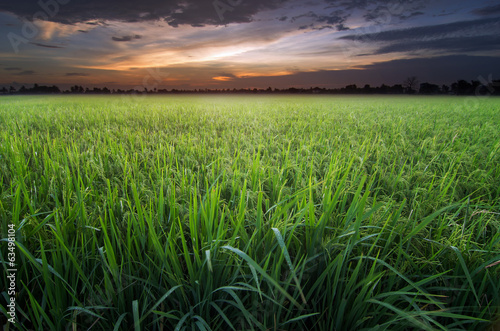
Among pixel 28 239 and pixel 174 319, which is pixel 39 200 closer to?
pixel 28 239

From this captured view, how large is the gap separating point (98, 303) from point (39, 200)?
1.17 m

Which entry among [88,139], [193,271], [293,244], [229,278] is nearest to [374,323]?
[293,244]

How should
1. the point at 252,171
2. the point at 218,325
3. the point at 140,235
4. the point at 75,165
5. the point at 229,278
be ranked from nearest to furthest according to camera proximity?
the point at 218,325, the point at 229,278, the point at 140,235, the point at 252,171, the point at 75,165

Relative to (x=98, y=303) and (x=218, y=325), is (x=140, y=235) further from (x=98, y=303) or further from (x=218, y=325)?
Answer: (x=218, y=325)

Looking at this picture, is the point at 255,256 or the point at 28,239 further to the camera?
the point at 28,239

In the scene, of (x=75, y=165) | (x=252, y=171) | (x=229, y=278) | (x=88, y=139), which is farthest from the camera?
(x=88, y=139)

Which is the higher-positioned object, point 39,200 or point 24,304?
point 39,200

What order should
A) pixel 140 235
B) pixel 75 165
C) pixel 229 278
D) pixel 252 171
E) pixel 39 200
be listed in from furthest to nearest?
pixel 75 165, pixel 252 171, pixel 39 200, pixel 140 235, pixel 229 278

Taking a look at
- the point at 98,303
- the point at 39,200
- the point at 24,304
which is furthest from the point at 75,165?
the point at 98,303

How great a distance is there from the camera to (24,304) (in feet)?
3.54

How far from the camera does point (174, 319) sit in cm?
99

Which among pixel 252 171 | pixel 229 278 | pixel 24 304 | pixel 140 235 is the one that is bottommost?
pixel 24 304

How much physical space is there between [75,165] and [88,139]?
67.1 inches

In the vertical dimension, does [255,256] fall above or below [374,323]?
above
